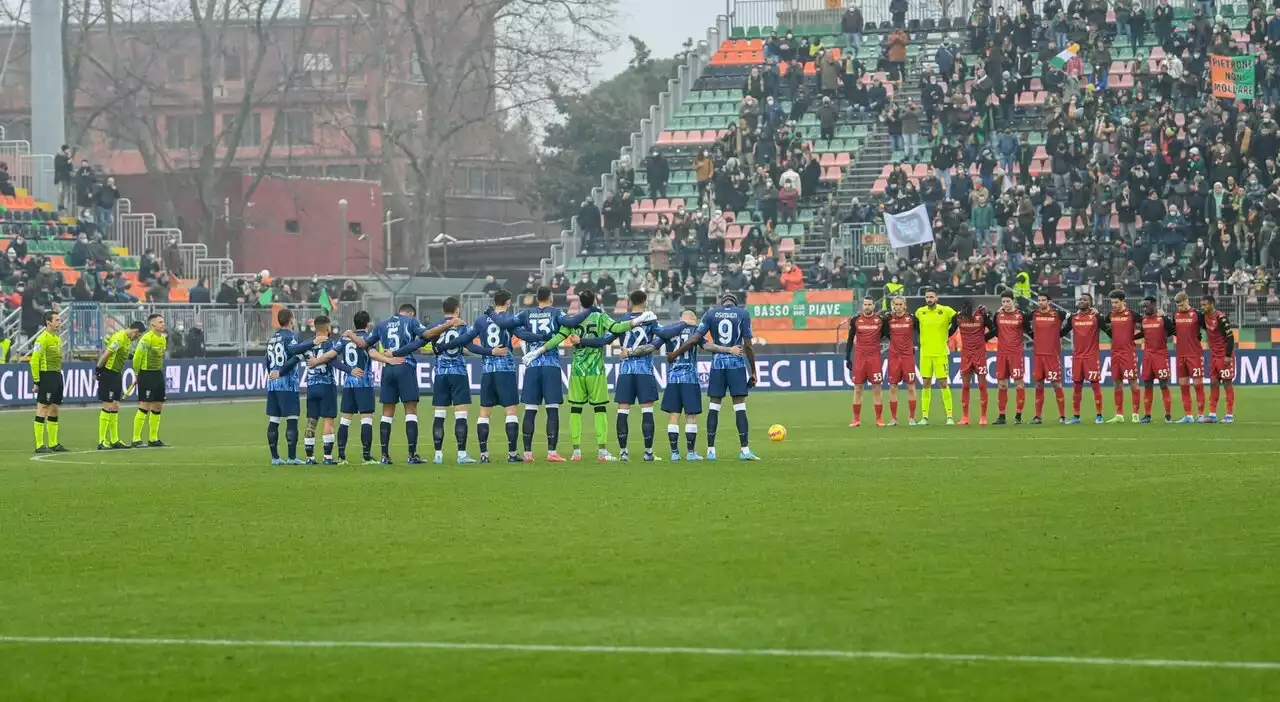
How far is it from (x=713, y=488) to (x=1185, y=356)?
15.1 m

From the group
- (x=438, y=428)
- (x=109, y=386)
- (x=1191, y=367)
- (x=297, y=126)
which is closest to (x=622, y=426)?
(x=438, y=428)

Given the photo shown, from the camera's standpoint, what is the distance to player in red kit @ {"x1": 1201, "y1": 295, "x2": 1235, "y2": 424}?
3059 centimetres

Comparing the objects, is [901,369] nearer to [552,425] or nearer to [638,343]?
[552,425]

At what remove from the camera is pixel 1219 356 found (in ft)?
101

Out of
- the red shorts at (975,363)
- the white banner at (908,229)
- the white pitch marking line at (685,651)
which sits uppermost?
the white banner at (908,229)

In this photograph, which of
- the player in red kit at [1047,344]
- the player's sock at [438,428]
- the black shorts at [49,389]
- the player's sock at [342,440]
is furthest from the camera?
the player in red kit at [1047,344]

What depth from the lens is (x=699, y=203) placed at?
56188 mm

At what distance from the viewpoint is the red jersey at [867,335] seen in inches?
1230

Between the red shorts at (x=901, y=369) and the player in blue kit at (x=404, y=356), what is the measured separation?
10.6 meters

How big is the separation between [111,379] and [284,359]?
19.4 feet

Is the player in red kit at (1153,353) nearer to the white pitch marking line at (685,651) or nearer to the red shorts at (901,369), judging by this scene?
the red shorts at (901,369)

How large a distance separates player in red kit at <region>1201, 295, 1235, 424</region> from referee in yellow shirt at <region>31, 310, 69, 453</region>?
59.7 ft

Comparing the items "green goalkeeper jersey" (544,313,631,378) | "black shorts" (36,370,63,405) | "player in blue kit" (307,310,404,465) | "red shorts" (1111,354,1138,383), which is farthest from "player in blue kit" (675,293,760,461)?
"black shorts" (36,370,63,405)

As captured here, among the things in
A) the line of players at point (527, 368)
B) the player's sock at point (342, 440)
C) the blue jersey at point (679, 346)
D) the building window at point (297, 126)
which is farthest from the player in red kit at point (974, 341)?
the building window at point (297, 126)
